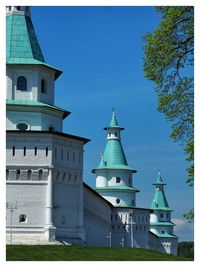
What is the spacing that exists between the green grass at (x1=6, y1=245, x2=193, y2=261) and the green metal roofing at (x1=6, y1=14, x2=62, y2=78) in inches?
611

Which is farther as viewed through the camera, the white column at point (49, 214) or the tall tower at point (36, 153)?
the tall tower at point (36, 153)

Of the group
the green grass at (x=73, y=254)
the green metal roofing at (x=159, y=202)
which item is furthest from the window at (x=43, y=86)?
the green metal roofing at (x=159, y=202)

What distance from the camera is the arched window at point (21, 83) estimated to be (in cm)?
4553

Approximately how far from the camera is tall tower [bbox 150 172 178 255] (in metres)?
90.6

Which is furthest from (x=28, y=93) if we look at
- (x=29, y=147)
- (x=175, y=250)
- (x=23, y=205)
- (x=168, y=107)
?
(x=175, y=250)

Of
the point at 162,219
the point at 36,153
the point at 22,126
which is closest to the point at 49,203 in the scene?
the point at 36,153

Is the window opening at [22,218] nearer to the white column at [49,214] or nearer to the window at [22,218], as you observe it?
the window at [22,218]

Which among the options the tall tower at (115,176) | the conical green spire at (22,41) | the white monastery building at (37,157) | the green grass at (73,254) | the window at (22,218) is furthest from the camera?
the tall tower at (115,176)

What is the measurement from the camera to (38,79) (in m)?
45.8

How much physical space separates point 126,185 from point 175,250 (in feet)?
74.3

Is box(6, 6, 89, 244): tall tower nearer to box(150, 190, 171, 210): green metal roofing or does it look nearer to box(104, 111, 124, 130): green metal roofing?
box(104, 111, 124, 130): green metal roofing

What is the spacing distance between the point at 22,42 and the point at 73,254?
18.8 meters

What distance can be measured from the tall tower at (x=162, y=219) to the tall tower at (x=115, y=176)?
2086 cm
